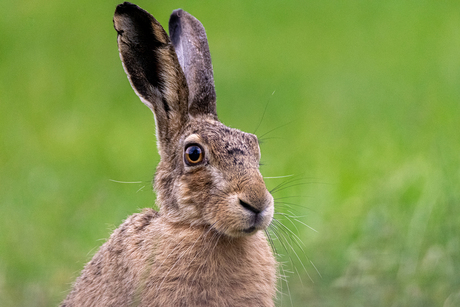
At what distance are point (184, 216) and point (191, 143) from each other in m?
0.46

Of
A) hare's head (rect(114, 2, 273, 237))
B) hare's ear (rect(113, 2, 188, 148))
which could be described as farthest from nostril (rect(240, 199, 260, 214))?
hare's ear (rect(113, 2, 188, 148))

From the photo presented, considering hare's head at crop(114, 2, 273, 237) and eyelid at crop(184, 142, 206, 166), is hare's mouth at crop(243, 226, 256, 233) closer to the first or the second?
hare's head at crop(114, 2, 273, 237)

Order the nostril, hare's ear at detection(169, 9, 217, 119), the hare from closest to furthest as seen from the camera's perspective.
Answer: the nostril
the hare
hare's ear at detection(169, 9, 217, 119)

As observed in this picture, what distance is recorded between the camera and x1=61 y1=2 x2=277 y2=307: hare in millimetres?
4234

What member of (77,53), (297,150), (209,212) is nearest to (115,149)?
(297,150)

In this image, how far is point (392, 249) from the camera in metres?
5.73

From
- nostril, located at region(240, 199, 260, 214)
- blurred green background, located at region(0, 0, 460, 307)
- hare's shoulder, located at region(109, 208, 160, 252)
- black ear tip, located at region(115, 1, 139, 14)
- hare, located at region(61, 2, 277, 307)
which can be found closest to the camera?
nostril, located at region(240, 199, 260, 214)

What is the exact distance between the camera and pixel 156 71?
15.6 feet

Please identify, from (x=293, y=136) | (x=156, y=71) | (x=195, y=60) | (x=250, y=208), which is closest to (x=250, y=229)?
(x=250, y=208)

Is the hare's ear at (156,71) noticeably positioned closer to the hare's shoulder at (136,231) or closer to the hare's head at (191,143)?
the hare's head at (191,143)

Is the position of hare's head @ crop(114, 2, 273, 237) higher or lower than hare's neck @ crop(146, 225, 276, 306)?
higher

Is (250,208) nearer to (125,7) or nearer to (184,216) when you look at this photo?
(184,216)

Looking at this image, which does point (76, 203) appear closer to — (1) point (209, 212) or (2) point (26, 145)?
(2) point (26, 145)

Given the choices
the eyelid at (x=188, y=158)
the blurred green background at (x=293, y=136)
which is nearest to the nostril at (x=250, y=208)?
the eyelid at (x=188, y=158)
